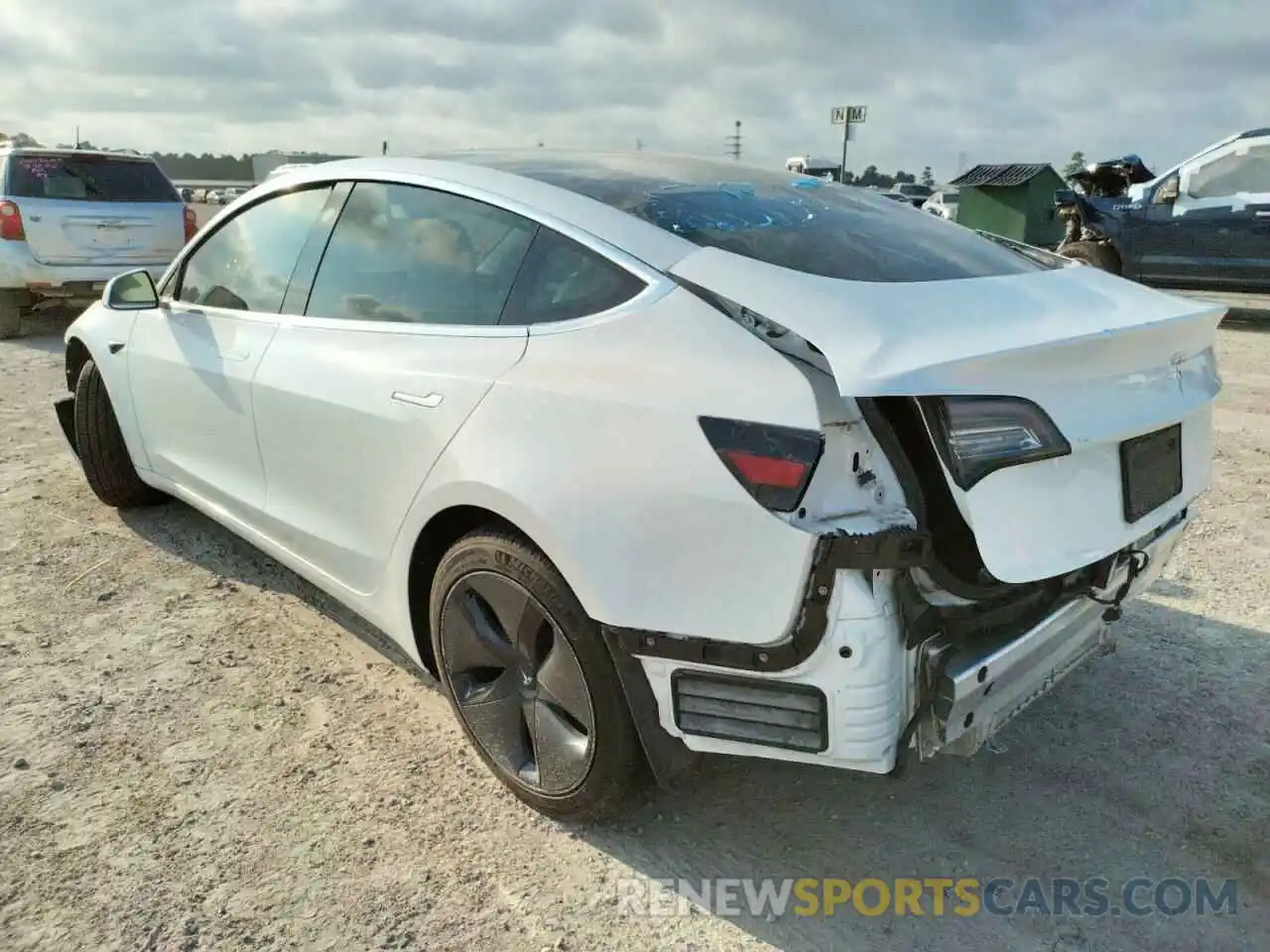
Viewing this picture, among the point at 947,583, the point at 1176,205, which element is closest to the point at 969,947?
the point at 947,583

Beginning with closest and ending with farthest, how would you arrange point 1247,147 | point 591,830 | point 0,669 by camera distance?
point 591,830 < point 0,669 < point 1247,147

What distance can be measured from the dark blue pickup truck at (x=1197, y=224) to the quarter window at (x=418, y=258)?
11.1 meters

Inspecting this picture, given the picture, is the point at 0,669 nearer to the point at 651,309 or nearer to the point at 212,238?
the point at 212,238

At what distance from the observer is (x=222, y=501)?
11.9ft

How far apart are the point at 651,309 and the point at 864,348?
1.72 ft

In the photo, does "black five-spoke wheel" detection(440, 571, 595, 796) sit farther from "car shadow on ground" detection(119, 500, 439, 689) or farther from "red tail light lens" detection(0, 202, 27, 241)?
"red tail light lens" detection(0, 202, 27, 241)

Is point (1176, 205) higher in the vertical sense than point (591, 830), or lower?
higher

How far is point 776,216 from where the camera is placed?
2617 mm

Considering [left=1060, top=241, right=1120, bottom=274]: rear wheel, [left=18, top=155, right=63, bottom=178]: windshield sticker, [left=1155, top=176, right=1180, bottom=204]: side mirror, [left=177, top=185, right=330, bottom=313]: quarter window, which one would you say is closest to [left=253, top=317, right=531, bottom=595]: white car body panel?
[left=177, top=185, right=330, bottom=313]: quarter window

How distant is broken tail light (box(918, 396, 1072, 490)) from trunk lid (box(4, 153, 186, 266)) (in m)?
9.33

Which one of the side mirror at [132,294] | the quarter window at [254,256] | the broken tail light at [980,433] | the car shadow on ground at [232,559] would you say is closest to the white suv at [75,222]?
the car shadow on ground at [232,559]

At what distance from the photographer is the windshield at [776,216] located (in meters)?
2.36

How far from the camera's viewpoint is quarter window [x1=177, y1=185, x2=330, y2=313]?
326cm
